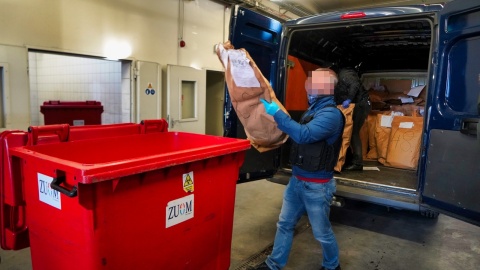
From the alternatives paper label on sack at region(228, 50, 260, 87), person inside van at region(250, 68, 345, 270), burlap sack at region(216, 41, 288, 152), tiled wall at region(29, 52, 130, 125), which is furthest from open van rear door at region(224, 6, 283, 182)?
tiled wall at region(29, 52, 130, 125)

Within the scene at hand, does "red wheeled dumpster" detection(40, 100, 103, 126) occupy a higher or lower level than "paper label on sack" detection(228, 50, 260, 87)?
lower

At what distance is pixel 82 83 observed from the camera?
6.73 metres

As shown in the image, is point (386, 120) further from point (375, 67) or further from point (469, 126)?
point (469, 126)

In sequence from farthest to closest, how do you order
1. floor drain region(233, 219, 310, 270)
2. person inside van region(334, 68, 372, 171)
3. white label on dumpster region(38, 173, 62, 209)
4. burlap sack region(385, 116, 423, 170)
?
burlap sack region(385, 116, 423, 170) → person inside van region(334, 68, 372, 171) → floor drain region(233, 219, 310, 270) → white label on dumpster region(38, 173, 62, 209)

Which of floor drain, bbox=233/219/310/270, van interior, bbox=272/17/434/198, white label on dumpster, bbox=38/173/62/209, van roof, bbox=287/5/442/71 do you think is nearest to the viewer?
white label on dumpster, bbox=38/173/62/209

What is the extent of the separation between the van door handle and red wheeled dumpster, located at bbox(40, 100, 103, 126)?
16.0 ft

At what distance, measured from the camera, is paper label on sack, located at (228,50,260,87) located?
2266 millimetres

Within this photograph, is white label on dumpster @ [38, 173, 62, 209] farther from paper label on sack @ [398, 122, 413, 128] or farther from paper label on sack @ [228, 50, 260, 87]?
paper label on sack @ [398, 122, 413, 128]

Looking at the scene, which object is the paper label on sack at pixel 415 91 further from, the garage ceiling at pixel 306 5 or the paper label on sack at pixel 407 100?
the garage ceiling at pixel 306 5

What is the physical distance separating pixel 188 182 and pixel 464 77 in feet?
6.61

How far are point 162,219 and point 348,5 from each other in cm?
833

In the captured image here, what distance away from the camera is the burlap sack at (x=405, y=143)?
161 inches

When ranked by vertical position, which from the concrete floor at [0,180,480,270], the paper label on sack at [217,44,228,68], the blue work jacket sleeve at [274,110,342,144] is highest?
the paper label on sack at [217,44,228,68]

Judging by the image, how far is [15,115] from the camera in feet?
13.1
